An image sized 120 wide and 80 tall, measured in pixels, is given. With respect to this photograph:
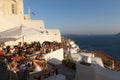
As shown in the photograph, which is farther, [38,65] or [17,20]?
[17,20]

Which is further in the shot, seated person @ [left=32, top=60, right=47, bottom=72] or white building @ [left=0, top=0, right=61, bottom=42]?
white building @ [left=0, top=0, right=61, bottom=42]

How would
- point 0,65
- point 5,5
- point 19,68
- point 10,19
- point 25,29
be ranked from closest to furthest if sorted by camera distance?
point 19,68
point 0,65
point 25,29
point 10,19
point 5,5

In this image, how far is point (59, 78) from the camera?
21.3 ft

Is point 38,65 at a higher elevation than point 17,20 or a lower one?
lower

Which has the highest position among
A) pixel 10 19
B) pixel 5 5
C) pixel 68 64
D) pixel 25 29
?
pixel 5 5

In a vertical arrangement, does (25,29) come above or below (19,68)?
above

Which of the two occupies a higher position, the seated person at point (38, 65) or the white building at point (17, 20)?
the white building at point (17, 20)

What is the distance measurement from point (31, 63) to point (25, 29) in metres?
3.35

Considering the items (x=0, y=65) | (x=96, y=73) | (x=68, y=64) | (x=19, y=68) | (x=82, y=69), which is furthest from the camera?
(x=68, y=64)

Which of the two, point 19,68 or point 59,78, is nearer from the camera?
point 59,78

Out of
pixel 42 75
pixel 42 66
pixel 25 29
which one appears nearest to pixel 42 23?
pixel 25 29

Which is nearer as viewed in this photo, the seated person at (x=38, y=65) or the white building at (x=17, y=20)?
the seated person at (x=38, y=65)

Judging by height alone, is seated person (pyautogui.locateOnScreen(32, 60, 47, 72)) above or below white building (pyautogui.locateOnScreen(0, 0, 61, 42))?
below

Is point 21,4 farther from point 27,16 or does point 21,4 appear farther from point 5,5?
point 27,16
